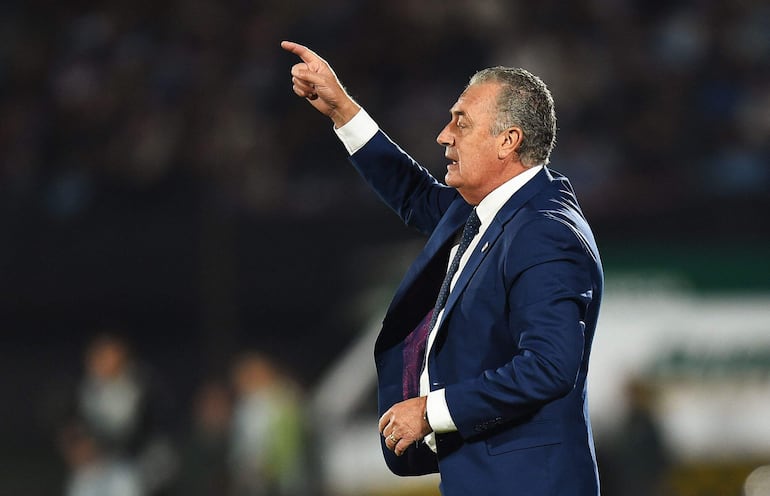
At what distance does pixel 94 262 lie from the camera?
8.66 metres

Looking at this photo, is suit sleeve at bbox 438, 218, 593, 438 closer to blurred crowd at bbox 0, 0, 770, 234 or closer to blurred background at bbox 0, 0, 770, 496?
blurred background at bbox 0, 0, 770, 496

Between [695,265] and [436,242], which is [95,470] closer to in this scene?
[695,265]

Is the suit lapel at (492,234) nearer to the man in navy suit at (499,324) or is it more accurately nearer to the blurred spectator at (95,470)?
the man in navy suit at (499,324)

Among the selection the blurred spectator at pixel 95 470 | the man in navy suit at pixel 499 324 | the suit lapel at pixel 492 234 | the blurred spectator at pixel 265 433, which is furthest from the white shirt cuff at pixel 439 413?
the blurred spectator at pixel 265 433

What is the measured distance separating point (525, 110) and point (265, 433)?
562cm

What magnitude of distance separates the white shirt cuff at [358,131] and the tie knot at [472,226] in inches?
17.9

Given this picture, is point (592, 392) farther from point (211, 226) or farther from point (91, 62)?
point (91, 62)

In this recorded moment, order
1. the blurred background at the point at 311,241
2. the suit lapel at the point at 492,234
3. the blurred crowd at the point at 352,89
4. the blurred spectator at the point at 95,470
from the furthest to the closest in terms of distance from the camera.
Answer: the blurred crowd at the point at 352,89 < the blurred background at the point at 311,241 < the blurred spectator at the point at 95,470 < the suit lapel at the point at 492,234

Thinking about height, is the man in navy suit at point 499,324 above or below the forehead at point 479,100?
below

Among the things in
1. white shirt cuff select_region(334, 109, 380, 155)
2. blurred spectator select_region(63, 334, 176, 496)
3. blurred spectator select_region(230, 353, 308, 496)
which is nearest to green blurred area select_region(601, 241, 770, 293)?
blurred spectator select_region(230, 353, 308, 496)

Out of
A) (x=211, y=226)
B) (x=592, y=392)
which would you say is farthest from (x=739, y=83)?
(x=211, y=226)

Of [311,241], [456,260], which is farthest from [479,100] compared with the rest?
[311,241]

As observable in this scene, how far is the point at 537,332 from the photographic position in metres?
2.65

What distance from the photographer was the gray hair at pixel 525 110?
9.59 feet
